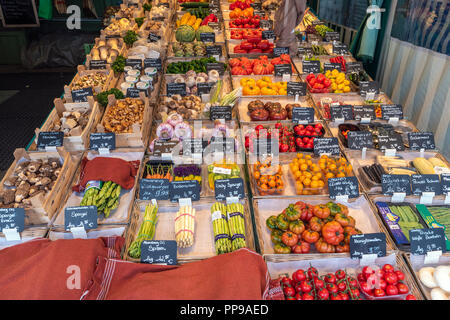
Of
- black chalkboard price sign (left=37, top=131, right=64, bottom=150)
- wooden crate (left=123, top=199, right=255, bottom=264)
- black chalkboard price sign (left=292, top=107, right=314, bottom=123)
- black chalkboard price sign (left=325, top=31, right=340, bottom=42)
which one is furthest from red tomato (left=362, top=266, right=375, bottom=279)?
black chalkboard price sign (left=325, top=31, right=340, bottom=42)

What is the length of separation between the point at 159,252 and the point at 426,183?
2321 millimetres

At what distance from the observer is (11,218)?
2637 mm

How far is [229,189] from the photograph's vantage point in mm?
2922

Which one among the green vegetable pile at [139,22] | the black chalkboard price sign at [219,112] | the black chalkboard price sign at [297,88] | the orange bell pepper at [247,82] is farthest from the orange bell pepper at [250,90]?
the green vegetable pile at [139,22]

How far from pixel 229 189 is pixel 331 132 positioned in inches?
62.8

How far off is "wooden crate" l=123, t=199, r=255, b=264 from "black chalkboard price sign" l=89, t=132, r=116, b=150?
0.87 metres

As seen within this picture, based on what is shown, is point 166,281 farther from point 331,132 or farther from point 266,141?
point 331,132

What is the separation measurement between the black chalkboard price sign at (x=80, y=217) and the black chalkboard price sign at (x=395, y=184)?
2.43 metres

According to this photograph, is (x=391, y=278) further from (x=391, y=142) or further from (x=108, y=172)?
(x=108, y=172)

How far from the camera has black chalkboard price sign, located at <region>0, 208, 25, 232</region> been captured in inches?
104

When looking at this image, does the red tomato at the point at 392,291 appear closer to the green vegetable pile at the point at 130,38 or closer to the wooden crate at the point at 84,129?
the wooden crate at the point at 84,129

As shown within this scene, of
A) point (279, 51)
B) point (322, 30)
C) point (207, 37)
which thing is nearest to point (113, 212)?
point (279, 51)
